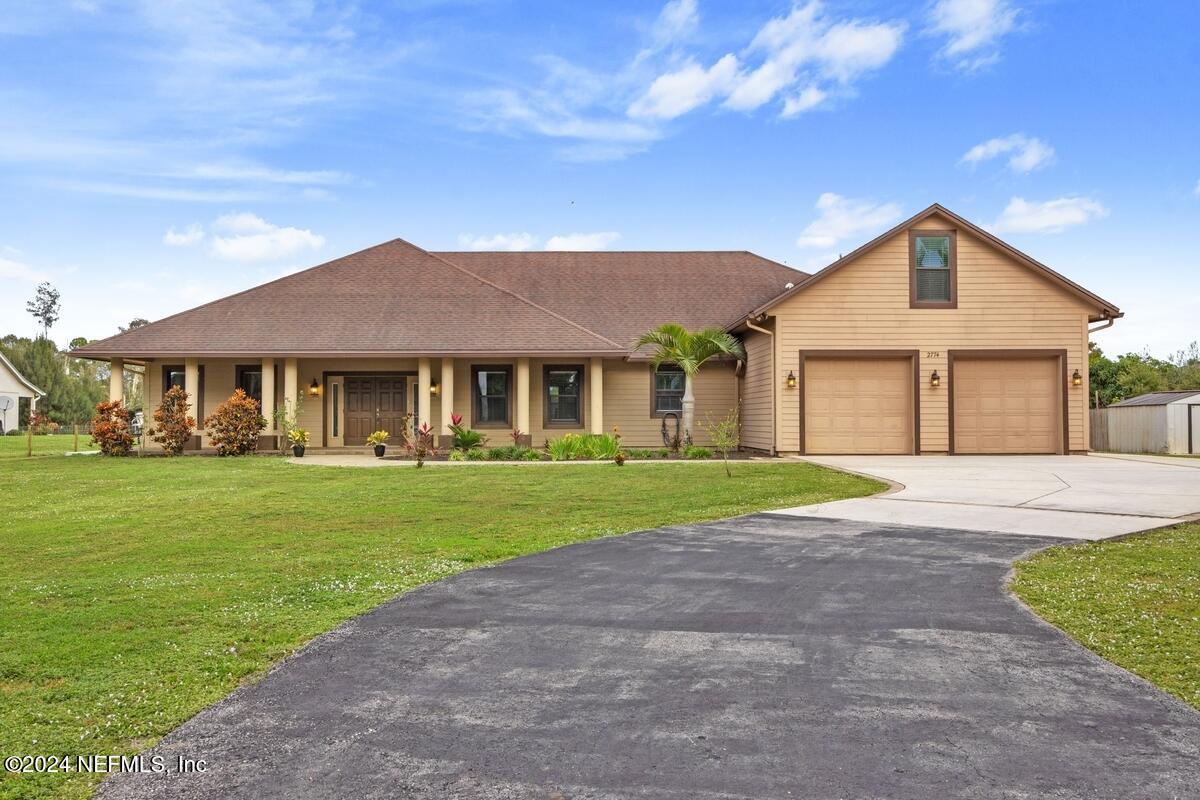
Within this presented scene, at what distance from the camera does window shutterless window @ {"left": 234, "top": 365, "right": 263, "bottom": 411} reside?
2264 centimetres

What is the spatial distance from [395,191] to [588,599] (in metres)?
25.9

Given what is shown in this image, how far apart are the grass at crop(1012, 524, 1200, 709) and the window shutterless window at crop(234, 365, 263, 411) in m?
20.2

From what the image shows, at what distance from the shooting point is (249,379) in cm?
2275

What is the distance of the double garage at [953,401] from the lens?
66.1 feet

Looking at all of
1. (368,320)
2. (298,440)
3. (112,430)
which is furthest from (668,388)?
(112,430)

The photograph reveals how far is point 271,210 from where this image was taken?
31.3m

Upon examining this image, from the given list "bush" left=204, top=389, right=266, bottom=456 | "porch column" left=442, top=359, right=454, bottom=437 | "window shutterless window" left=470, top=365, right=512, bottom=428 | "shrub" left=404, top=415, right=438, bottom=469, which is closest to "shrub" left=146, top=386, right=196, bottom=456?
"bush" left=204, top=389, right=266, bottom=456

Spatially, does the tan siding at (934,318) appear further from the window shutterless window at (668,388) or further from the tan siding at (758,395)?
the window shutterless window at (668,388)

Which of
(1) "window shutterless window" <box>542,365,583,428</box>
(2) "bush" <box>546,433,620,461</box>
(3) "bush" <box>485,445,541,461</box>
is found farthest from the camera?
(1) "window shutterless window" <box>542,365,583,428</box>

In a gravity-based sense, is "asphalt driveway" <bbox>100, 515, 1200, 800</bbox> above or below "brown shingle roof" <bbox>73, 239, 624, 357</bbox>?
below

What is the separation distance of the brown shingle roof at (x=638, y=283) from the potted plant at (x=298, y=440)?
8041 millimetres

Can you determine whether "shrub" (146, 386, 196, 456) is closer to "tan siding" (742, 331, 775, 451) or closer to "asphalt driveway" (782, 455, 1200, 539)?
"tan siding" (742, 331, 775, 451)

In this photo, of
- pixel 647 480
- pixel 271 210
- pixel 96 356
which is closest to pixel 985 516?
pixel 647 480

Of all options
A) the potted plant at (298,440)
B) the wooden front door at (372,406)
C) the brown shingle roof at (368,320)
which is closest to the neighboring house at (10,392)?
the brown shingle roof at (368,320)
